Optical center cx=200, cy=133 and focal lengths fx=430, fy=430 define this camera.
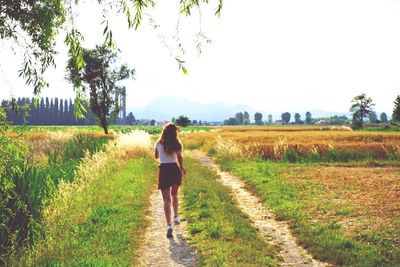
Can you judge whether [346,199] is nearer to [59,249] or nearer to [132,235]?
[132,235]

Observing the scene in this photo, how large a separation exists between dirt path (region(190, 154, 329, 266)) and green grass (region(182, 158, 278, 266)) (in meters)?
0.29

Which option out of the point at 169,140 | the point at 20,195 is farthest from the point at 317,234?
the point at 20,195

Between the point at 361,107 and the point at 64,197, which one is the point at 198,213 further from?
the point at 361,107

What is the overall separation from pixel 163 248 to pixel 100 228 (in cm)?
207

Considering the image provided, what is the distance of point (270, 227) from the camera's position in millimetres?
11258

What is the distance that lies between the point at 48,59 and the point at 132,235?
4.82 meters

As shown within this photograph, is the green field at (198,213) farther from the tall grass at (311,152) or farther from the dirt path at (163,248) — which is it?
the tall grass at (311,152)

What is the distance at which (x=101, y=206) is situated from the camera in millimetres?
12664

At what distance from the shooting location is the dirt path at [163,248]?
8203mm

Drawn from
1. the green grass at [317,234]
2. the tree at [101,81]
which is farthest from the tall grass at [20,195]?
the tree at [101,81]

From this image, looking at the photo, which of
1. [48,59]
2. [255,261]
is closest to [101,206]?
[255,261]

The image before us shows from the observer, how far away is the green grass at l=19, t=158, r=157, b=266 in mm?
8180

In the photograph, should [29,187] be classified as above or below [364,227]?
above

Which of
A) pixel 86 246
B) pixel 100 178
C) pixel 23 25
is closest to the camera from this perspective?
pixel 23 25
